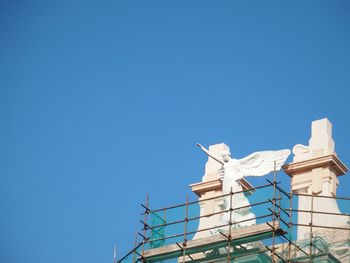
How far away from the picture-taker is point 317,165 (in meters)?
50.1

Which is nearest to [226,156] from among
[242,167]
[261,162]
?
[242,167]

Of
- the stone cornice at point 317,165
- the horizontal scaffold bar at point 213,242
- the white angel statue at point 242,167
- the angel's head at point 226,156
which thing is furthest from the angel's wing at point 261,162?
the horizontal scaffold bar at point 213,242

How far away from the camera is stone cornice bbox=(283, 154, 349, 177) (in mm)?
49906

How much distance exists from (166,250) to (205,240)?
1.36 metres

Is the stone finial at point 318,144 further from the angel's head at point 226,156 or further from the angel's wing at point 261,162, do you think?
the angel's head at point 226,156

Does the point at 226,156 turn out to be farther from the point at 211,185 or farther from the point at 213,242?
the point at 213,242

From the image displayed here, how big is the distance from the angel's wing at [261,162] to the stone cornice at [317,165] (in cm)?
158

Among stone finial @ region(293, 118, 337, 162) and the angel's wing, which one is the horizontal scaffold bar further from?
stone finial @ region(293, 118, 337, 162)

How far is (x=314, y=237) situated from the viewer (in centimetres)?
4666

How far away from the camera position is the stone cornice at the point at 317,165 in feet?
164

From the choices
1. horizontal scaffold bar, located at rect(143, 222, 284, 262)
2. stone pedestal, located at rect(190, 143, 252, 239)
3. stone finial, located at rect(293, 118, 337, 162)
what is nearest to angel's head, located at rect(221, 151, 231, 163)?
stone pedestal, located at rect(190, 143, 252, 239)

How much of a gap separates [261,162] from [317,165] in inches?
80.0

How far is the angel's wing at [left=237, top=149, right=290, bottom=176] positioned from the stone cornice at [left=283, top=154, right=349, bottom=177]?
1.58 m

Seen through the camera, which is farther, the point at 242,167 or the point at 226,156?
the point at 226,156
